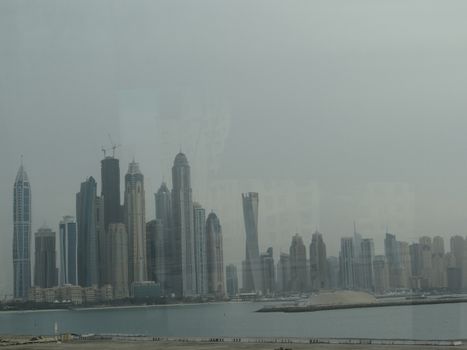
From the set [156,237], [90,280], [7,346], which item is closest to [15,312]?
[90,280]

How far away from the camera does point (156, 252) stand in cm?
2264

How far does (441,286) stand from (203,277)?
24.8 ft

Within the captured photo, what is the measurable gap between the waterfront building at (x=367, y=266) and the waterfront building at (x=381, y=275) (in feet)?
0.41

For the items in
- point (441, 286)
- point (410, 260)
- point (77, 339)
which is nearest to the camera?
point (77, 339)

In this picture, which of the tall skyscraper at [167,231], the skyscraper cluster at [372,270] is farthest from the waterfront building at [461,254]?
the tall skyscraper at [167,231]

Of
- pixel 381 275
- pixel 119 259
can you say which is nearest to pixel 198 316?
pixel 119 259

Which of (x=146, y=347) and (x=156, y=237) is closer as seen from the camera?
(x=146, y=347)

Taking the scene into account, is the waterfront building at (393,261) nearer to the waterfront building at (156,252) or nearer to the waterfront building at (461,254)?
the waterfront building at (461,254)

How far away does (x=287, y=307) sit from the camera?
28.3 meters

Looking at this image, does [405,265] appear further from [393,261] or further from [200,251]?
[200,251]

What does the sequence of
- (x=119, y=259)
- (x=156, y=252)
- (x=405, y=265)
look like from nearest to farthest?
(x=405, y=265) → (x=156, y=252) → (x=119, y=259)

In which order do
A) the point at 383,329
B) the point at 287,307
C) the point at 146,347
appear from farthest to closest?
the point at 287,307
the point at 383,329
the point at 146,347

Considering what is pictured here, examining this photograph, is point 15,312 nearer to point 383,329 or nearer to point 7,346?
point 383,329

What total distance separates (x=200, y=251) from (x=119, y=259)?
192 inches
